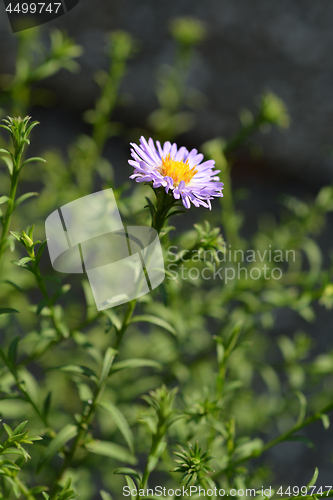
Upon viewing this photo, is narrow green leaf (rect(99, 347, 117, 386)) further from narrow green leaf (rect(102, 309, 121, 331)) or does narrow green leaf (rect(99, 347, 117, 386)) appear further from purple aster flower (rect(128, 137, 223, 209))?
purple aster flower (rect(128, 137, 223, 209))

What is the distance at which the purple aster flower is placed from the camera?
379 mm

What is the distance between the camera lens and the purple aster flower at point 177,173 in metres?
0.38

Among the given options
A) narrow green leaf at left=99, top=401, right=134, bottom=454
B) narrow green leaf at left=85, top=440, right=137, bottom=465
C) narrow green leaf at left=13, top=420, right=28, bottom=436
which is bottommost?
Answer: narrow green leaf at left=85, top=440, right=137, bottom=465

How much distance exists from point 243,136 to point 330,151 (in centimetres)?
15

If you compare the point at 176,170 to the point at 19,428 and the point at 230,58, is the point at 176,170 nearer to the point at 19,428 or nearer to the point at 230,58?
the point at 19,428

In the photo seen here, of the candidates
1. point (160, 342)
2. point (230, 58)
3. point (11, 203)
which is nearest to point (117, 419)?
point (11, 203)

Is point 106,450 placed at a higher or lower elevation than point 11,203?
lower

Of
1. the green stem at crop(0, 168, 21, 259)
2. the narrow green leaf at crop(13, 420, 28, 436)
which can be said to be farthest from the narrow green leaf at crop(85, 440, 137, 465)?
the green stem at crop(0, 168, 21, 259)

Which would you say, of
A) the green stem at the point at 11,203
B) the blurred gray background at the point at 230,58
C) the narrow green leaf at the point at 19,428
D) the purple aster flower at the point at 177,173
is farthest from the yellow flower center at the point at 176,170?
the blurred gray background at the point at 230,58

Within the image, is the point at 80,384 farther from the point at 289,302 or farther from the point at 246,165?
the point at 246,165

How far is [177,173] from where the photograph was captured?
41cm

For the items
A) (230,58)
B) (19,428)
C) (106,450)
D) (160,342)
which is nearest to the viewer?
(19,428)

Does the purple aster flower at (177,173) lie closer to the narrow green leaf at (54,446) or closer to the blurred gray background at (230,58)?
the narrow green leaf at (54,446)

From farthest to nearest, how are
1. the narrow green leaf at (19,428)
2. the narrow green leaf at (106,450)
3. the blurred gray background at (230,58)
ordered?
the blurred gray background at (230,58)
the narrow green leaf at (106,450)
the narrow green leaf at (19,428)
